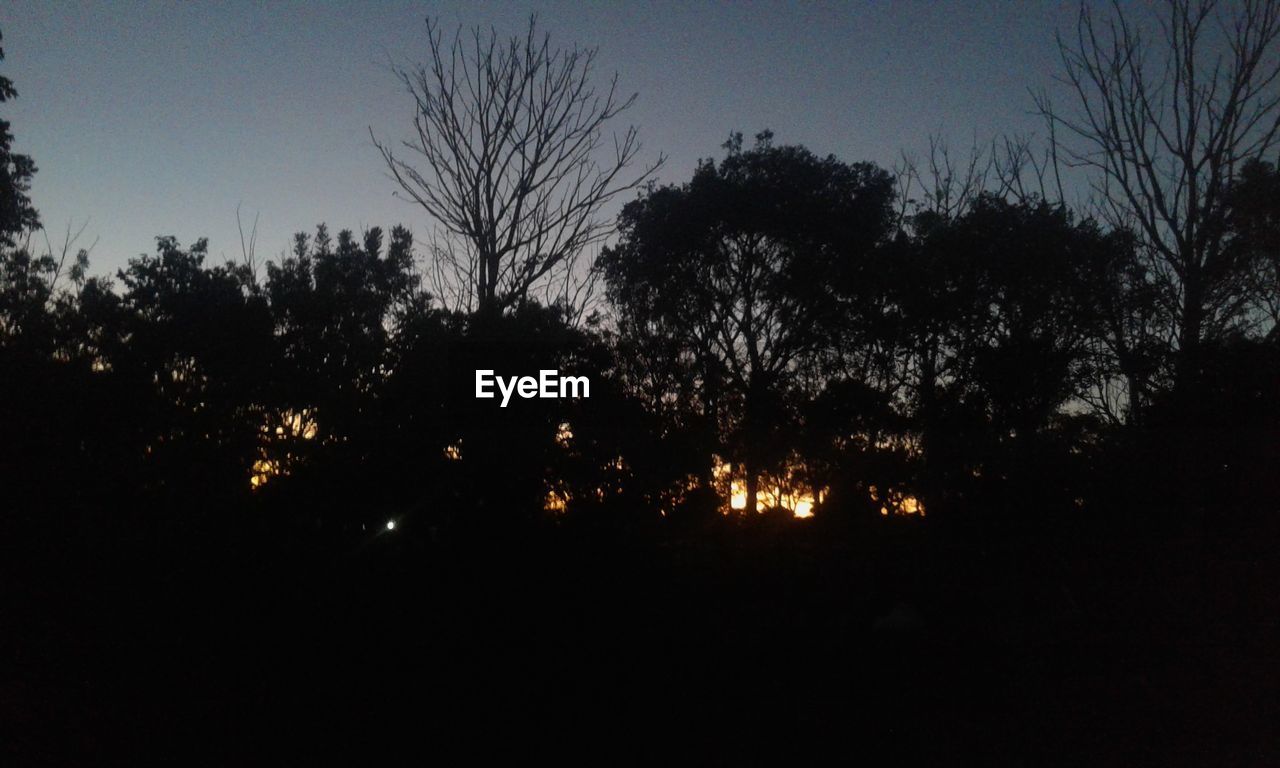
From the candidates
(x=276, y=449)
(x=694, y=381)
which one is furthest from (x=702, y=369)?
(x=276, y=449)

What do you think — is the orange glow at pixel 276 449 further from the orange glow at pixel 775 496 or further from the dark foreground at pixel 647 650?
the orange glow at pixel 775 496

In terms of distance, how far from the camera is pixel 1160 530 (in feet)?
36.8

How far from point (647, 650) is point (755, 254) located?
8469 millimetres

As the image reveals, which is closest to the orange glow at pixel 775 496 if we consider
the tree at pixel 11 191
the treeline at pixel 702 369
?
the treeline at pixel 702 369

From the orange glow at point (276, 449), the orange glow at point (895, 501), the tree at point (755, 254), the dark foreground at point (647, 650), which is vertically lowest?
the dark foreground at point (647, 650)

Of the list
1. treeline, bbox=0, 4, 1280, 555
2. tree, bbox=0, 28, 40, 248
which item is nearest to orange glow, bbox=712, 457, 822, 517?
treeline, bbox=0, 4, 1280, 555

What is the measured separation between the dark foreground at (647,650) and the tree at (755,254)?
14.2 feet

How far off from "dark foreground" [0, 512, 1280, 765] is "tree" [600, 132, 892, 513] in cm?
432

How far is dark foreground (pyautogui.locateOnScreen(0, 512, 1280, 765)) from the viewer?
5656 millimetres

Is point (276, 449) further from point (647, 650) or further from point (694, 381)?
point (694, 381)

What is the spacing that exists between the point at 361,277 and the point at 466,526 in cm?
341

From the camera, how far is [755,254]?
14914 millimetres

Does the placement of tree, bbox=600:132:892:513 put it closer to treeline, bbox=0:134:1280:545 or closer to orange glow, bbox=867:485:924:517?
treeline, bbox=0:134:1280:545

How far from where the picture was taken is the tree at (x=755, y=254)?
14523 mm
